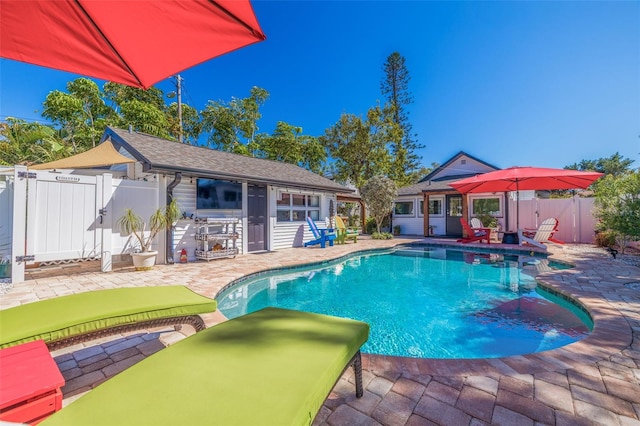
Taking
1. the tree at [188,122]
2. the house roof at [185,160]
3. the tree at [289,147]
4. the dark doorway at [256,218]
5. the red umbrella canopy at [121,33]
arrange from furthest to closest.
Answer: the tree at [289,147], the tree at [188,122], the dark doorway at [256,218], the house roof at [185,160], the red umbrella canopy at [121,33]

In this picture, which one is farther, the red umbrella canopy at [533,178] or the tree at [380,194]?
the tree at [380,194]

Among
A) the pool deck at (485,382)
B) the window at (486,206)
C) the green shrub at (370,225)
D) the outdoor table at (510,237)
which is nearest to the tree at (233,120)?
the green shrub at (370,225)

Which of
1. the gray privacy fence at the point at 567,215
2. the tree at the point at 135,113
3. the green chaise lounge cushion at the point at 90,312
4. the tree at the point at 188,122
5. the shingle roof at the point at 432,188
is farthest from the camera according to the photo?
the tree at the point at 188,122

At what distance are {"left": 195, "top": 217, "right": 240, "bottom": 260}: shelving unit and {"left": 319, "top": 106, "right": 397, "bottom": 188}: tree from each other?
15.4 meters

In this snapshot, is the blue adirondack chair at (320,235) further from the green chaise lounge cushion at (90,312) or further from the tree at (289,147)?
the tree at (289,147)

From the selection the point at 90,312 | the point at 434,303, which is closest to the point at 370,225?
the point at 434,303

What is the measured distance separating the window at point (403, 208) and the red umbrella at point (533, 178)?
17.6 ft

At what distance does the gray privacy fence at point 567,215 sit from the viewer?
39.4 ft

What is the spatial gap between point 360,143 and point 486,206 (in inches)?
423

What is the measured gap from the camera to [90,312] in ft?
7.73

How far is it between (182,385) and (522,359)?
2.96 meters

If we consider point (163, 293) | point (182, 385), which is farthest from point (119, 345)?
point (182, 385)

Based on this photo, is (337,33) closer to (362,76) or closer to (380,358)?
(362,76)

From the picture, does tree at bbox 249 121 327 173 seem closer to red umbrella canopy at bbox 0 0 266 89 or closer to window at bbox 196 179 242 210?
window at bbox 196 179 242 210
